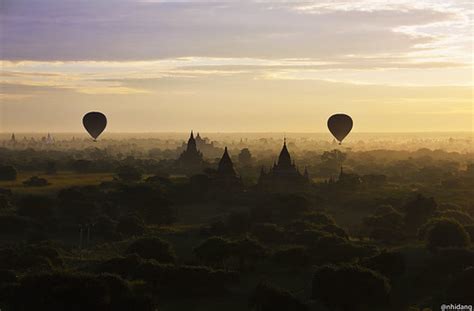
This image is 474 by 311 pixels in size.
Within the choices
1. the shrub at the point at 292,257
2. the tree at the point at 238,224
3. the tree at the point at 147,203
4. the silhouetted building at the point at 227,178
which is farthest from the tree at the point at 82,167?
the shrub at the point at 292,257

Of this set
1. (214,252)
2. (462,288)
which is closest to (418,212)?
(214,252)

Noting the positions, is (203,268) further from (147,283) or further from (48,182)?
(48,182)

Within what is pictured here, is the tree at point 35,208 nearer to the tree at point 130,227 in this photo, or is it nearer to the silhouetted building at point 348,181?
the tree at point 130,227

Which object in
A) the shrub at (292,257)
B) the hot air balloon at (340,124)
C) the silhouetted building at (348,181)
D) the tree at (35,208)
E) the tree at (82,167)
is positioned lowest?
the shrub at (292,257)

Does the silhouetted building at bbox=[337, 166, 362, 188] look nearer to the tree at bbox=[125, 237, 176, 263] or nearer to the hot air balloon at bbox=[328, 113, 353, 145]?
the hot air balloon at bbox=[328, 113, 353, 145]

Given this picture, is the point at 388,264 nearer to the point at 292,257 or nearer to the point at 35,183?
the point at 292,257

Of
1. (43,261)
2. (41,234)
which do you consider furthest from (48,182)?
(43,261)
